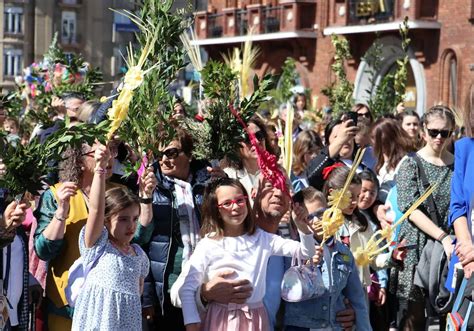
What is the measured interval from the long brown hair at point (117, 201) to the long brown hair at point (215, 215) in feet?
1.46

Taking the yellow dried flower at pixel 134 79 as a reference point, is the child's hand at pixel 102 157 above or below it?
below

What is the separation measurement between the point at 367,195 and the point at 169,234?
242cm

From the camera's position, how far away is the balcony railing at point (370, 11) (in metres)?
29.8

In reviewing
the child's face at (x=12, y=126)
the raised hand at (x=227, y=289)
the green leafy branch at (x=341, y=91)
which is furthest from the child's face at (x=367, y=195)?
the green leafy branch at (x=341, y=91)

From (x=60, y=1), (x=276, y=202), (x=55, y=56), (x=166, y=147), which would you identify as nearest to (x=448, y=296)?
(x=276, y=202)

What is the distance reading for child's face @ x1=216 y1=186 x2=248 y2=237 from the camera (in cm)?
637

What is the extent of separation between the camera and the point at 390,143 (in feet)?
33.8

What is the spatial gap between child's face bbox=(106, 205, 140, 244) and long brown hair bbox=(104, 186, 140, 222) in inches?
0.8

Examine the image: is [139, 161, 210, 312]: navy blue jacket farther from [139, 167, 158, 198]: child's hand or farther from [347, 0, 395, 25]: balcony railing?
[347, 0, 395, 25]: balcony railing

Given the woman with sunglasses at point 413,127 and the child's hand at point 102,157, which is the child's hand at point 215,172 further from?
the woman with sunglasses at point 413,127

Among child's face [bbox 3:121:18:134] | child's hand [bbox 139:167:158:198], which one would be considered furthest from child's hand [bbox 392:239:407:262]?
child's face [bbox 3:121:18:134]

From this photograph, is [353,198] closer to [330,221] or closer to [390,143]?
[330,221]

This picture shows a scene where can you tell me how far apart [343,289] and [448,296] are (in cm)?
79

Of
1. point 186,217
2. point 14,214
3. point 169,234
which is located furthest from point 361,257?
point 14,214
